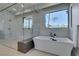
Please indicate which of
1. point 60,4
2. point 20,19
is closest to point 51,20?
point 60,4

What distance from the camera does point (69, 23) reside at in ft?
5.16

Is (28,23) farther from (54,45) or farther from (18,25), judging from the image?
(54,45)

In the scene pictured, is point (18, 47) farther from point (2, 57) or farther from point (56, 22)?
point (56, 22)

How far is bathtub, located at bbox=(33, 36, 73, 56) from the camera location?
1.55 metres

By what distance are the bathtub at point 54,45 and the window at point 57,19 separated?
21cm

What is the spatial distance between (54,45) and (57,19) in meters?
0.42

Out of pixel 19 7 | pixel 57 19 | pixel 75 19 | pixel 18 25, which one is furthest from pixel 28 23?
pixel 75 19

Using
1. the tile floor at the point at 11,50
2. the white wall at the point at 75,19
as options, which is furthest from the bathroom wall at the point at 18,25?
the white wall at the point at 75,19

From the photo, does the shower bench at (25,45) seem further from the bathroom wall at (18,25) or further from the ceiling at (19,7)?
the ceiling at (19,7)

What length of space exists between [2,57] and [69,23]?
1.19 m

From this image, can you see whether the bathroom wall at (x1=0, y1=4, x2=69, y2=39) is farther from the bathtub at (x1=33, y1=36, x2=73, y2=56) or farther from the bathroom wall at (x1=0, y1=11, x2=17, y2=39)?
the bathtub at (x1=33, y1=36, x2=73, y2=56)

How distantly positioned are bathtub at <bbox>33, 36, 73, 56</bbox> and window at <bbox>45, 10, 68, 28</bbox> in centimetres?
21

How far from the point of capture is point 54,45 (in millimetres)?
1621

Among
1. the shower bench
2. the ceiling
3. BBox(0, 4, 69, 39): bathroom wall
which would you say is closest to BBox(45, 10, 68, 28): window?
BBox(0, 4, 69, 39): bathroom wall
